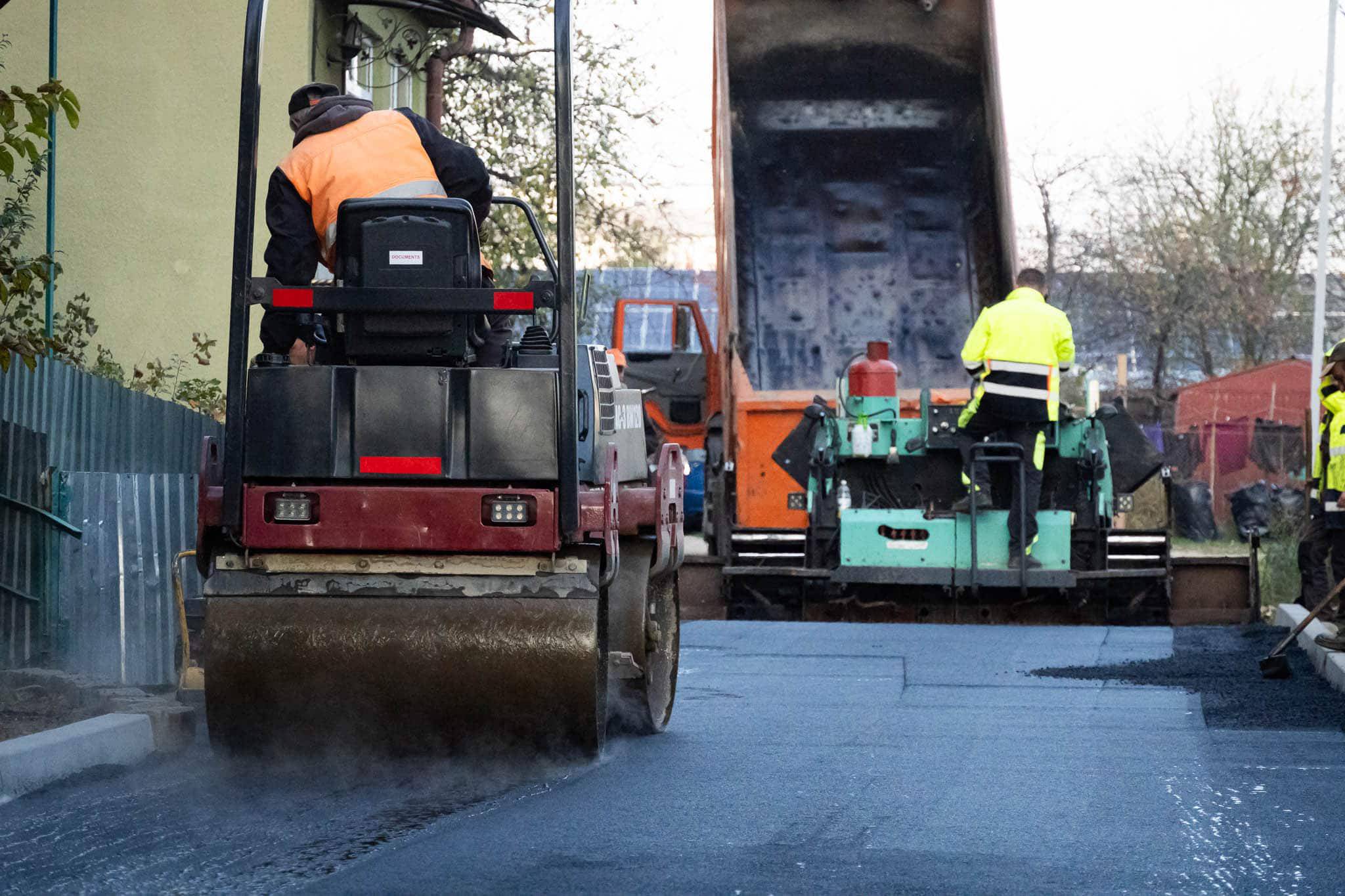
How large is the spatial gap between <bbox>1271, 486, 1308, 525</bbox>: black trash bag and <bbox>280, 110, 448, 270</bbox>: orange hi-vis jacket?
13.6 m

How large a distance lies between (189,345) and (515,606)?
8.47 m

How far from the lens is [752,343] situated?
46.8ft

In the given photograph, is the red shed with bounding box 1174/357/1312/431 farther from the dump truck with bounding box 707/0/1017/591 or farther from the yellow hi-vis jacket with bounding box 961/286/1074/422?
the yellow hi-vis jacket with bounding box 961/286/1074/422

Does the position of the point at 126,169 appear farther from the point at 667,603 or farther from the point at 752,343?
the point at 667,603

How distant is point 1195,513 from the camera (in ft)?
70.8

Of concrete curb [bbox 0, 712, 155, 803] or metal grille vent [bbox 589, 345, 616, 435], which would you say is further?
metal grille vent [bbox 589, 345, 616, 435]

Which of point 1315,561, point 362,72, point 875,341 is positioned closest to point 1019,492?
point 875,341

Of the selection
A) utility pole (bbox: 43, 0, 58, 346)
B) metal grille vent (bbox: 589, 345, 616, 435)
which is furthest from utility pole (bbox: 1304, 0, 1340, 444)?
metal grille vent (bbox: 589, 345, 616, 435)

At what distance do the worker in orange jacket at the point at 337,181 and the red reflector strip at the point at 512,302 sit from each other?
0.29m

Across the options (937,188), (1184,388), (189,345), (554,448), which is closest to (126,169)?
(189,345)

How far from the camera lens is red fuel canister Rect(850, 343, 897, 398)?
12602mm

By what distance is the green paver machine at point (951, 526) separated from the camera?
39.9ft

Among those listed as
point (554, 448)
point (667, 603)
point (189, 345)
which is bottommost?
point (667, 603)

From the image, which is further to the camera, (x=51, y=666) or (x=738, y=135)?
(x=738, y=135)
